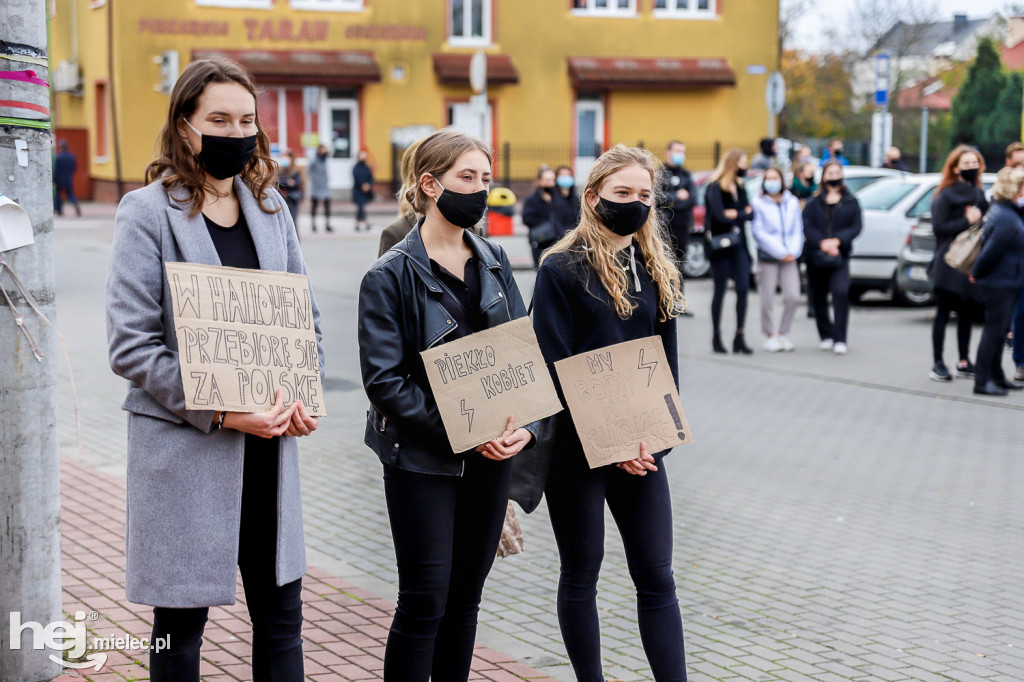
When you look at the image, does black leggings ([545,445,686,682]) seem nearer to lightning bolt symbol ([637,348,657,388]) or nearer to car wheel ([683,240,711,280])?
lightning bolt symbol ([637,348,657,388])

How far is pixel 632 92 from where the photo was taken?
37.0m

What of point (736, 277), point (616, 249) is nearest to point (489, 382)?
point (616, 249)

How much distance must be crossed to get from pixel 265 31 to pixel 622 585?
30840mm

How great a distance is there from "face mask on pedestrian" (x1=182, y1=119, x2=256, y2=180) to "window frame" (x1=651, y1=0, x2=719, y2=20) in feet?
115

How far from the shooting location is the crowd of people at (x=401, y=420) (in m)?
3.24

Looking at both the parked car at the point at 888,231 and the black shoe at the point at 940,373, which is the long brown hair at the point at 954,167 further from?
the parked car at the point at 888,231

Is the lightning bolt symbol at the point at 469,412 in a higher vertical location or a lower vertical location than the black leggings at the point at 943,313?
higher

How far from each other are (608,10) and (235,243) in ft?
114

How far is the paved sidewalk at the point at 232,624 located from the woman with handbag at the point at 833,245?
795 centimetres

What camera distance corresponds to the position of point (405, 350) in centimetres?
356

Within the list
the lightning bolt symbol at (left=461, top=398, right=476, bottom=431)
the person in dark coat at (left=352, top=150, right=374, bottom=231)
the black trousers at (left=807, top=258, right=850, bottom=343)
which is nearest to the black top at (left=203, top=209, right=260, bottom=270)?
the lightning bolt symbol at (left=461, top=398, right=476, bottom=431)

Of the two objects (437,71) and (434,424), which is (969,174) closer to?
(434,424)

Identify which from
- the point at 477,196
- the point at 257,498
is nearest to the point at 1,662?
the point at 257,498

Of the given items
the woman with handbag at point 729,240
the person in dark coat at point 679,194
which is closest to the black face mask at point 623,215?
the woman with handbag at point 729,240
